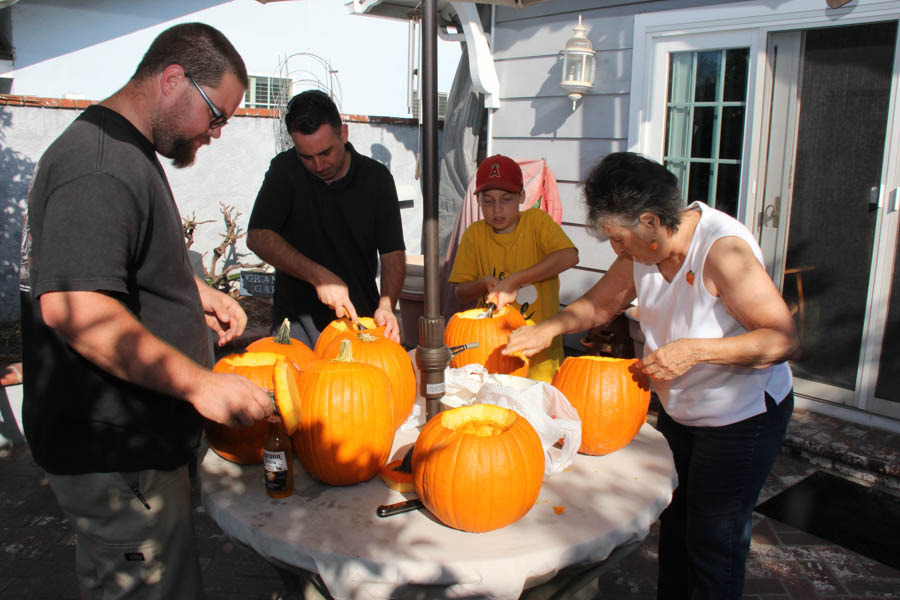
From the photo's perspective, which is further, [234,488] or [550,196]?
[550,196]

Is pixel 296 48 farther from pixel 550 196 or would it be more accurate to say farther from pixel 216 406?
pixel 216 406

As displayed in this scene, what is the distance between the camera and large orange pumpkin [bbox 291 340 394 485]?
1.69 metres

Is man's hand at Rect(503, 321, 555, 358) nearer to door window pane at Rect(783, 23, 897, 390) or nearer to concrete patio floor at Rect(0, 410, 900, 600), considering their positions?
concrete patio floor at Rect(0, 410, 900, 600)

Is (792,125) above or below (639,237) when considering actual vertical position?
above

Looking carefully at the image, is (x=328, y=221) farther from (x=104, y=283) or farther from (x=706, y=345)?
(x=706, y=345)

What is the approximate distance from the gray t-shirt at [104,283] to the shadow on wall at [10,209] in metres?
5.46

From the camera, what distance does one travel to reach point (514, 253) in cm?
313

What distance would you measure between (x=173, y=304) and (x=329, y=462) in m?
0.59

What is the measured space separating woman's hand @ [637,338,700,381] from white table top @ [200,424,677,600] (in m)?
0.29

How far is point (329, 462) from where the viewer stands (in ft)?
5.55

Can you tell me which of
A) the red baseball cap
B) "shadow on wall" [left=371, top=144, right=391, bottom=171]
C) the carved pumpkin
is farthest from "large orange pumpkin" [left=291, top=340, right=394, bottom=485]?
"shadow on wall" [left=371, top=144, right=391, bottom=171]

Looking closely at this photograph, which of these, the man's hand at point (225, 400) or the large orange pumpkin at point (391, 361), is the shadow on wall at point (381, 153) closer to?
the large orange pumpkin at point (391, 361)

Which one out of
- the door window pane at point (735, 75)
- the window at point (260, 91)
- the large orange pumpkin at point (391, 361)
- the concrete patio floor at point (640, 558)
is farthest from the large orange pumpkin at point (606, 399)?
the window at point (260, 91)

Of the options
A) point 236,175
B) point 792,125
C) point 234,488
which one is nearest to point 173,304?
point 234,488
